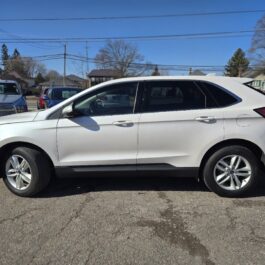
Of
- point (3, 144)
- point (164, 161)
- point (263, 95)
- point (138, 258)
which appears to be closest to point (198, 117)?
point (164, 161)

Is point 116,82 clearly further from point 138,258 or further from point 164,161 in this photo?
point 138,258

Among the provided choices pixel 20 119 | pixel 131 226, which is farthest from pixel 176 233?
pixel 20 119

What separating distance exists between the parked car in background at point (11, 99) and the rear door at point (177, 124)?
6.23m

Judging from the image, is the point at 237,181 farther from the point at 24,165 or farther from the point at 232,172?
the point at 24,165

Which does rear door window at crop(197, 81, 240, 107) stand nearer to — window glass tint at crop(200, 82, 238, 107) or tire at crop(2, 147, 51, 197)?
window glass tint at crop(200, 82, 238, 107)

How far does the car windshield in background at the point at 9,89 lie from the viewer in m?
11.6

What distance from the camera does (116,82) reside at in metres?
4.62

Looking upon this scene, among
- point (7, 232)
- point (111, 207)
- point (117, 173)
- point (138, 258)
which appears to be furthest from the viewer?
point (117, 173)

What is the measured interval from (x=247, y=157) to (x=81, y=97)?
2.48 metres

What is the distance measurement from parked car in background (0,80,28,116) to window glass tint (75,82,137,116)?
563cm

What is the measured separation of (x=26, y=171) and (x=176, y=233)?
92.7 inches

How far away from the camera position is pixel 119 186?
5039 millimetres

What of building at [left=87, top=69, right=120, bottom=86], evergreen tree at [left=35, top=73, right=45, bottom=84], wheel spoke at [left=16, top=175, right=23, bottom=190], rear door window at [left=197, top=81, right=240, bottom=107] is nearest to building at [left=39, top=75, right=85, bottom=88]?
building at [left=87, top=69, right=120, bottom=86]

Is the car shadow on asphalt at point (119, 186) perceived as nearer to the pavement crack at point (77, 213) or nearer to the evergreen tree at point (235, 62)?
the pavement crack at point (77, 213)
